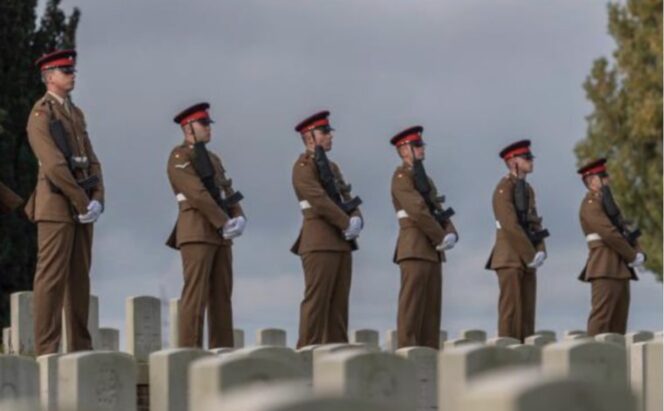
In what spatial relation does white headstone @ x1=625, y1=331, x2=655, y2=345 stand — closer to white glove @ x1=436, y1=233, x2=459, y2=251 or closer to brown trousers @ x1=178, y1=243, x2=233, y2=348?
white glove @ x1=436, y1=233, x2=459, y2=251

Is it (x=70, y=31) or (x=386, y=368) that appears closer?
(x=386, y=368)

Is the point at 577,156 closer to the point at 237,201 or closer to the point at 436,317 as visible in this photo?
the point at 436,317

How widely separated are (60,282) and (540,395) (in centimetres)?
1182

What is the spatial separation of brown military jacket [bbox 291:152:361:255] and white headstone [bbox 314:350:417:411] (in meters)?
10.6

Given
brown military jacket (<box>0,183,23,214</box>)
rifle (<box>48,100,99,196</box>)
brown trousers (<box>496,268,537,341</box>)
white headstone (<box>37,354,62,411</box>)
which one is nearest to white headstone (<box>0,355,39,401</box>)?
white headstone (<box>37,354,62,411</box>)

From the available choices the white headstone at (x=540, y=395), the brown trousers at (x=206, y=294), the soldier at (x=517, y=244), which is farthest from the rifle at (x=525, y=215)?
the white headstone at (x=540, y=395)

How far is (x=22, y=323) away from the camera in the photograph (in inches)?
826

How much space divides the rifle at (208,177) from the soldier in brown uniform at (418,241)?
2.88m

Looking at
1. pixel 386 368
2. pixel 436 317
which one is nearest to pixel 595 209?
pixel 436 317

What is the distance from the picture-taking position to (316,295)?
67.0ft

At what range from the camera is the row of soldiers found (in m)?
16.6

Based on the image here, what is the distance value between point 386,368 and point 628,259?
53.2ft

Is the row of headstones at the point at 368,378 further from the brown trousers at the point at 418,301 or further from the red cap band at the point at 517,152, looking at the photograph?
the red cap band at the point at 517,152

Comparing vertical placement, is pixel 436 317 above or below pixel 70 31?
below
